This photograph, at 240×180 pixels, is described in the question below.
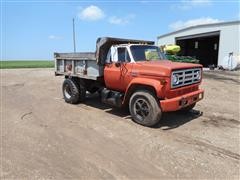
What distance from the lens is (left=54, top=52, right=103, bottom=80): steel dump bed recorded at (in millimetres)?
8812

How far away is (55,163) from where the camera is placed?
15.9 ft

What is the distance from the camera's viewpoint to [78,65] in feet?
31.7

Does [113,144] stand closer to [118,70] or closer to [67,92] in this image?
[118,70]

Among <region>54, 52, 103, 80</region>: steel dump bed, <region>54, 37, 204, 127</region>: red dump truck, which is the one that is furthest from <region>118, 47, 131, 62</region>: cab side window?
<region>54, 52, 103, 80</region>: steel dump bed

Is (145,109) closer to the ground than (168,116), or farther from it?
farther from it

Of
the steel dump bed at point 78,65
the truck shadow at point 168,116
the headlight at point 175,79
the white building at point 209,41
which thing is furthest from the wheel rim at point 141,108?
the white building at point 209,41

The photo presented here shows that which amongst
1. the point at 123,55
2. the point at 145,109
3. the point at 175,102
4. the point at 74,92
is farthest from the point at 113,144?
the point at 74,92

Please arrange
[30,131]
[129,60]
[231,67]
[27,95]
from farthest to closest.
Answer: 1. [231,67]
2. [27,95]
3. [129,60]
4. [30,131]

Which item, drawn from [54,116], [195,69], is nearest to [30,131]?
[54,116]

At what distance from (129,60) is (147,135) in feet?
7.83

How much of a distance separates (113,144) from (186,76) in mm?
2821

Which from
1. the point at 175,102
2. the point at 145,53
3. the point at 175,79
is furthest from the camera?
the point at 145,53

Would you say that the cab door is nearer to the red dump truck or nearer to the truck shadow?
the red dump truck

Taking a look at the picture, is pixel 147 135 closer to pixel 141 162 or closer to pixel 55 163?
pixel 141 162
